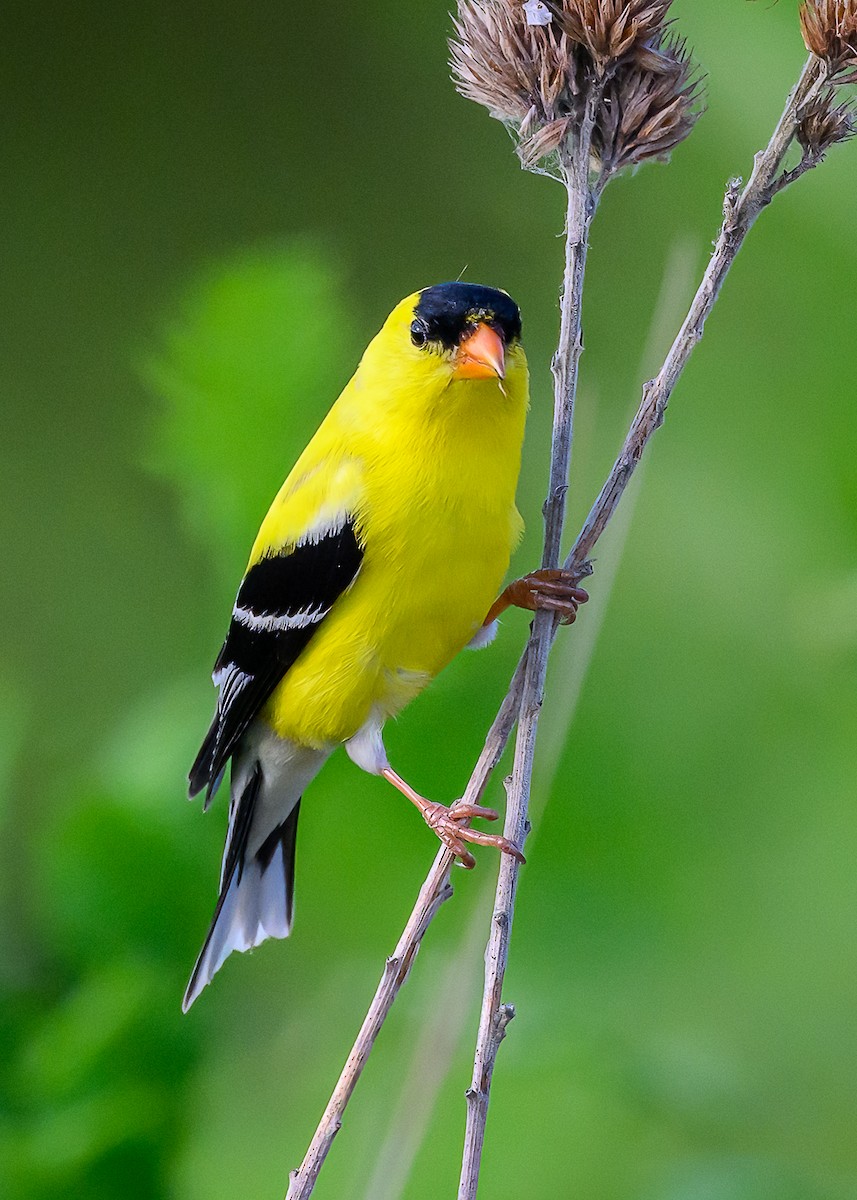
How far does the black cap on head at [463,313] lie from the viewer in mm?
1241

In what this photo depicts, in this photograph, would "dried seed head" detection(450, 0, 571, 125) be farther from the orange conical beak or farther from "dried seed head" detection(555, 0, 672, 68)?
the orange conical beak

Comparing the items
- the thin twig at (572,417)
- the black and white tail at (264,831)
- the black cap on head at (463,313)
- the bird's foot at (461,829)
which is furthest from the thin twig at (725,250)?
the black and white tail at (264,831)

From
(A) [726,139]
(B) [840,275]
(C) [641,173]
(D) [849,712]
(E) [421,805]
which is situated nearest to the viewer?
(E) [421,805]

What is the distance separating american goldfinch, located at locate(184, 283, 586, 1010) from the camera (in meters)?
1.28

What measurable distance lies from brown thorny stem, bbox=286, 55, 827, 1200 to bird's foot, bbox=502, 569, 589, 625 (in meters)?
0.04

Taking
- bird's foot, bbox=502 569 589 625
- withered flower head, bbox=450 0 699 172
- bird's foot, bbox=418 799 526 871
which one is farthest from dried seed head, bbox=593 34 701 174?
bird's foot, bbox=418 799 526 871

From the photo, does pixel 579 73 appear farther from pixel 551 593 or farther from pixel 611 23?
pixel 551 593

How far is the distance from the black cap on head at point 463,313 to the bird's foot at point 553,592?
25 cm

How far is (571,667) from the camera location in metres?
1.21

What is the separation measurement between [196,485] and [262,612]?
192 mm

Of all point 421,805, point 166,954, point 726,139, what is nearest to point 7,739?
point 166,954

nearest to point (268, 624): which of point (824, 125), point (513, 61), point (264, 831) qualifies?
point (264, 831)

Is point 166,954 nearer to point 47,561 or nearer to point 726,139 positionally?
point 47,561

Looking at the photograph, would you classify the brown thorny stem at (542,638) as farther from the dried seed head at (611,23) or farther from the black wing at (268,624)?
the black wing at (268,624)
